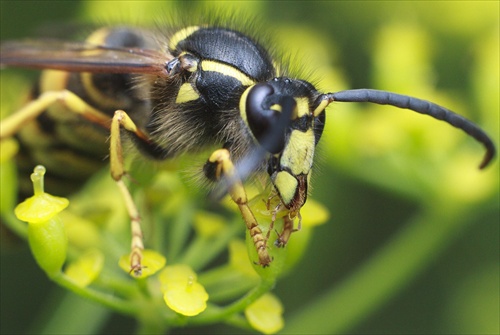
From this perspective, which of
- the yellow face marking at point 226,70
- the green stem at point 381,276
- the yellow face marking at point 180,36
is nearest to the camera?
the yellow face marking at point 226,70

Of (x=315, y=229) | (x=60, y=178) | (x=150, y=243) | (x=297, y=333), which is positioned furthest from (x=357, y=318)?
(x=60, y=178)

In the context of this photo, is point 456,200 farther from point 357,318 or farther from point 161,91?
point 161,91

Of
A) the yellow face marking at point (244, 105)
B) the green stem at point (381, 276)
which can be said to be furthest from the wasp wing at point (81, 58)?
the green stem at point (381, 276)

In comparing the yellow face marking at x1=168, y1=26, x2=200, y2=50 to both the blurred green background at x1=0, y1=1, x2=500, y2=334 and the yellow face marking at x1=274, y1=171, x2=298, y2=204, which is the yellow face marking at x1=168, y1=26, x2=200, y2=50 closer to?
the blurred green background at x1=0, y1=1, x2=500, y2=334

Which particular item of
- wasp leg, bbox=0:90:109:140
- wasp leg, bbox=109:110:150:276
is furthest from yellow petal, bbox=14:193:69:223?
wasp leg, bbox=0:90:109:140

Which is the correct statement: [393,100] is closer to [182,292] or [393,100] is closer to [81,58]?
[182,292]

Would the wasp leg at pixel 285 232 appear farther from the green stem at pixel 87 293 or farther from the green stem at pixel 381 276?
the green stem at pixel 381 276
